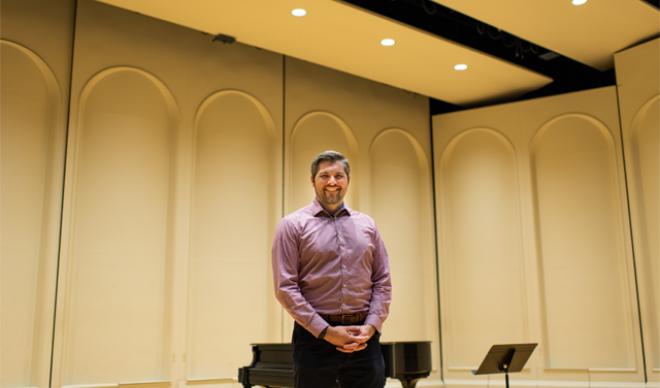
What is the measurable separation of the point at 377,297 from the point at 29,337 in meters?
3.88

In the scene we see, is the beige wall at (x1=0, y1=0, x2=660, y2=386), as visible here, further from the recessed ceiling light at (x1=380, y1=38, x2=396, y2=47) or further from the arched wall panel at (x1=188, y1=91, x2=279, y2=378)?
the recessed ceiling light at (x1=380, y1=38, x2=396, y2=47)

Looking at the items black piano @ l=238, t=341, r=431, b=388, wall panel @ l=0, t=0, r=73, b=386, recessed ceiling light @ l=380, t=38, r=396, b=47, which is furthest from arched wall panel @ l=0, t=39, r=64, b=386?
recessed ceiling light @ l=380, t=38, r=396, b=47

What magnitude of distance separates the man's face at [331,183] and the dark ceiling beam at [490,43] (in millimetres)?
3701

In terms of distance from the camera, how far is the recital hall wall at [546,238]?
690 cm

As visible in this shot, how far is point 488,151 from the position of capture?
7.98m

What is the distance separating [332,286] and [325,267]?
7cm

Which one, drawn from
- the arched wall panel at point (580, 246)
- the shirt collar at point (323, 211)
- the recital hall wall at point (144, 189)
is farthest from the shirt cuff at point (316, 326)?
the arched wall panel at point (580, 246)

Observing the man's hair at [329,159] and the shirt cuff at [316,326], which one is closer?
the shirt cuff at [316,326]

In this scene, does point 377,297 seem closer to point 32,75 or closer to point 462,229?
point 32,75

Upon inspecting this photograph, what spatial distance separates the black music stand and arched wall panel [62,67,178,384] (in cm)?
280

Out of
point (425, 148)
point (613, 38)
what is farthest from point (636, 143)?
point (425, 148)

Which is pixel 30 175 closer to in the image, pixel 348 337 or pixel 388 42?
pixel 388 42

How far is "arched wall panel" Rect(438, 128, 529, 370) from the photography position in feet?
24.8

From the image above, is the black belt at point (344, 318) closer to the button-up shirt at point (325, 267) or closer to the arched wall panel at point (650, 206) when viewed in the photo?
the button-up shirt at point (325, 267)
